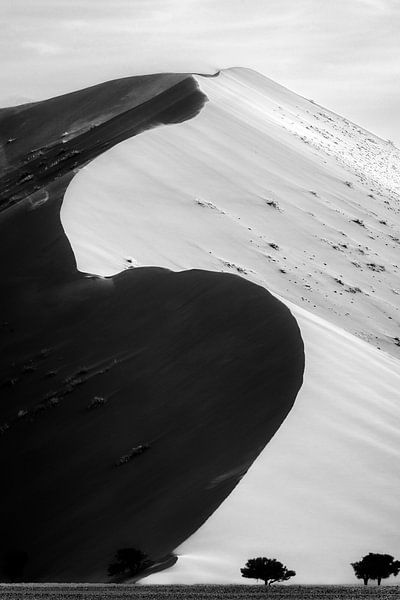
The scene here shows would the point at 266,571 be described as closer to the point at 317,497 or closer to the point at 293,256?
the point at 317,497

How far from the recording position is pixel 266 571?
11.3m

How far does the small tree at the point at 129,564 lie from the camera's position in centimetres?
1198

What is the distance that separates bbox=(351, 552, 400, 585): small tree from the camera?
11.6 m

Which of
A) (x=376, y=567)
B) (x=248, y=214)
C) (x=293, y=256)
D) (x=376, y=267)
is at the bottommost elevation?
(x=376, y=567)

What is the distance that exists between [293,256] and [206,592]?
18.2 meters

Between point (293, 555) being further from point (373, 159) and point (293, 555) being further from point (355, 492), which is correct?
point (373, 159)

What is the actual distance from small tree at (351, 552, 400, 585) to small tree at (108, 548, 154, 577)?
87.9 inches

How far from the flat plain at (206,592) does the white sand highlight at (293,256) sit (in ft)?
1.16

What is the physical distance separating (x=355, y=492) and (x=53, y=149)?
91.6 feet

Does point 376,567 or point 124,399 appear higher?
point 124,399

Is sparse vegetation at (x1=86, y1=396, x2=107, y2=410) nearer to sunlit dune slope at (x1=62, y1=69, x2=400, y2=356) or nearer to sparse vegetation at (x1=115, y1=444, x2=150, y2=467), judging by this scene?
sparse vegetation at (x1=115, y1=444, x2=150, y2=467)

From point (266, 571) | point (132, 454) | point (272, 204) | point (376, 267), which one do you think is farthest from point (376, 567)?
point (272, 204)

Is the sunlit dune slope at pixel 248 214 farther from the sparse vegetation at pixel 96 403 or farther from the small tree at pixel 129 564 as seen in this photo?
the small tree at pixel 129 564

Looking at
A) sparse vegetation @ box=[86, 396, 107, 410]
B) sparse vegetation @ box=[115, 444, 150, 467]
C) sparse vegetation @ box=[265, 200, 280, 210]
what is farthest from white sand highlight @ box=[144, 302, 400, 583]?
sparse vegetation @ box=[265, 200, 280, 210]
